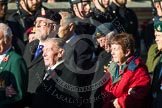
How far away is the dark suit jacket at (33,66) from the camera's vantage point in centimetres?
786

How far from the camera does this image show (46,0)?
38.8 ft

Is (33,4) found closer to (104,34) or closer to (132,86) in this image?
(104,34)

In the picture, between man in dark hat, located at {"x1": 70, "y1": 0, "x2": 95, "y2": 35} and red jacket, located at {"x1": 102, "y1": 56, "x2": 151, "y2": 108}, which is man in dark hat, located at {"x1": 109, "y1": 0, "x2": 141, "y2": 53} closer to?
man in dark hat, located at {"x1": 70, "y1": 0, "x2": 95, "y2": 35}

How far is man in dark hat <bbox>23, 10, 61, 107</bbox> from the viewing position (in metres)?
7.91

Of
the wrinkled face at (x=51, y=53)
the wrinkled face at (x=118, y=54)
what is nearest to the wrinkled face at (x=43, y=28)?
the wrinkled face at (x=51, y=53)

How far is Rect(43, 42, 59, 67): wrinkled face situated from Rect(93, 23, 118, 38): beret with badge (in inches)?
43.9

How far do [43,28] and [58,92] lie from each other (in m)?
1.25

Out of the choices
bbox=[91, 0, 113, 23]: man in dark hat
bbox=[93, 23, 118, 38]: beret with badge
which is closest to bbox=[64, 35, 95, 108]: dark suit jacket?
bbox=[93, 23, 118, 38]: beret with badge

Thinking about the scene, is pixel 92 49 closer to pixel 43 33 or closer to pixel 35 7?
pixel 43 33

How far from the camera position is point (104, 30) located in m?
8.48

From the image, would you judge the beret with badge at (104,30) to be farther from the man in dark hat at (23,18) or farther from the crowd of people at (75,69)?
the man in dark hat at (23,18)

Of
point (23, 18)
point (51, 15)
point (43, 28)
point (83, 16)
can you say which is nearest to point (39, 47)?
point (43, 28)

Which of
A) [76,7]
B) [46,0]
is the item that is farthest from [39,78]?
[46,0]

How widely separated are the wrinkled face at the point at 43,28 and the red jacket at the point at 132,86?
130 centimetres
